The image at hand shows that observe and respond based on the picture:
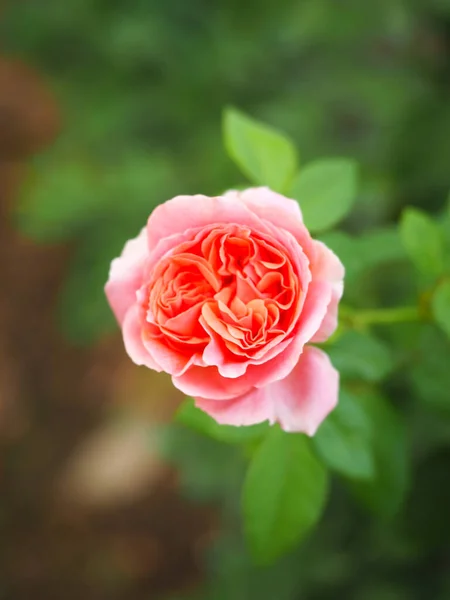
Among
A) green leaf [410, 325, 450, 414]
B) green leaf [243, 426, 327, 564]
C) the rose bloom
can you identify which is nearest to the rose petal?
the rose bloom

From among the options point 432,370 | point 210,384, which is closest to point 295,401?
point 210,384

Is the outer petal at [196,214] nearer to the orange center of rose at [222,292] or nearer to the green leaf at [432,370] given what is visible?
the orange center of rose at [222,292]

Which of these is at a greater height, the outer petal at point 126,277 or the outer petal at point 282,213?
the outer petal at point 282,213

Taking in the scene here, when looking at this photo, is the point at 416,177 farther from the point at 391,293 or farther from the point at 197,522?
the point at 197,522

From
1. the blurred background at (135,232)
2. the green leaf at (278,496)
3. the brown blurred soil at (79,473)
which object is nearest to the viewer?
the green leaf at (278,496)

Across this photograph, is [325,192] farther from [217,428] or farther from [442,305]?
[217,428]

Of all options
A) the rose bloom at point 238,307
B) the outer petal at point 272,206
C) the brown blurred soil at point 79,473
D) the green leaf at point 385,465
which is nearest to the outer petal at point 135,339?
the rose bloom at point 238,307

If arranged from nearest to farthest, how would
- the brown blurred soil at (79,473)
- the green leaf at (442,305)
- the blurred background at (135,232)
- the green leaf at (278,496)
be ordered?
1. the green leaf at (442,305)
2. the green leaf at (278,496)
3. the blurred background at (135,232)
4. the brown blurred soil at (79,473)
